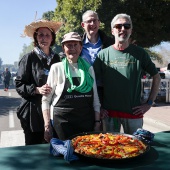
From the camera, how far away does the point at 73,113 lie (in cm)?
273

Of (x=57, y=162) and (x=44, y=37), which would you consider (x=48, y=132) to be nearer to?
(x=57, y=162)

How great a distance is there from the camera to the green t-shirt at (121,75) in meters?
3.02

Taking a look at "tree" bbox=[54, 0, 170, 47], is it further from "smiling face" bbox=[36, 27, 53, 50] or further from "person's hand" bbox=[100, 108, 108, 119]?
"person's hand" bbox=[100, 108, 108, 119]

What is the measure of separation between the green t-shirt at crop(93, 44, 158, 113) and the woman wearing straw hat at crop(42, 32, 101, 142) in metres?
0.31

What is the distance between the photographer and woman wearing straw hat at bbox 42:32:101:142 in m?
2.70

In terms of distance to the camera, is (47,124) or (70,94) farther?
(47,124)

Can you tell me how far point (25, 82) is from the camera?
10.5 feet

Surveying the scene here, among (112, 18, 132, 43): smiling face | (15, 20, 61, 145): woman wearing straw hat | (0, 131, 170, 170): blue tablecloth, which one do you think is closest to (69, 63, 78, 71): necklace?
(15, 20, 61, 145): woman wearing straw hat

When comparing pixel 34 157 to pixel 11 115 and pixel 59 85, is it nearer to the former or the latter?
pixel 59 85

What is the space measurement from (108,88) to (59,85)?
2.18 feet

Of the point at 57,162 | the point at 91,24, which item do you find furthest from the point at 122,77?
the point at 57,162

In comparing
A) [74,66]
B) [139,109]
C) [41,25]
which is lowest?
[139,109]

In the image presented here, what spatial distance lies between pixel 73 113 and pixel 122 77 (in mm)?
729

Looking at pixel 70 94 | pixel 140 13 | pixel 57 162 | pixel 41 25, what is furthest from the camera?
pixel 140 13
